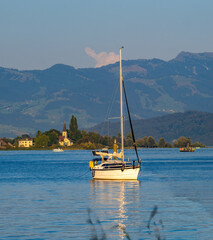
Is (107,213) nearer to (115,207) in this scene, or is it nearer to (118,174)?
(115,207)

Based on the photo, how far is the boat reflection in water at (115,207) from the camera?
41466 millimetres

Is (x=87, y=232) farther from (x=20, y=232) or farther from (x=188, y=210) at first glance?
(x=188, y=210)

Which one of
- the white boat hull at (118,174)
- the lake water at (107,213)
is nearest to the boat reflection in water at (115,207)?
the lake water at (107,213)

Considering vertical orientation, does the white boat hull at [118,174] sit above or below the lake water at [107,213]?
above

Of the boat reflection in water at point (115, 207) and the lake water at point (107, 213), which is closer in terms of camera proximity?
the lake water at point (107, 213)

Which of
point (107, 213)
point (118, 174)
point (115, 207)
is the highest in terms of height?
point (118, 174)

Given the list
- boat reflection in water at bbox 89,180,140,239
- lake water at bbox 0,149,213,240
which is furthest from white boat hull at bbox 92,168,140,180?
lake water at bbox 0,149,213,240

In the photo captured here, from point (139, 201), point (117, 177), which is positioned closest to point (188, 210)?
Result: point (139, 201)

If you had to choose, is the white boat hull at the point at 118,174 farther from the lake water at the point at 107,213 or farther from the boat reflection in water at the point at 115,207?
the lake water at the point at 107,213

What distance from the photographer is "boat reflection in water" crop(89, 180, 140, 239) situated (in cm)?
4147

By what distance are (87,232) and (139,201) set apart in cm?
1977

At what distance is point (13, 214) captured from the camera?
163 feet

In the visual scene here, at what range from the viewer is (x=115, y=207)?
5428cm

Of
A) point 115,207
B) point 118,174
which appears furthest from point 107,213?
point 118,174
